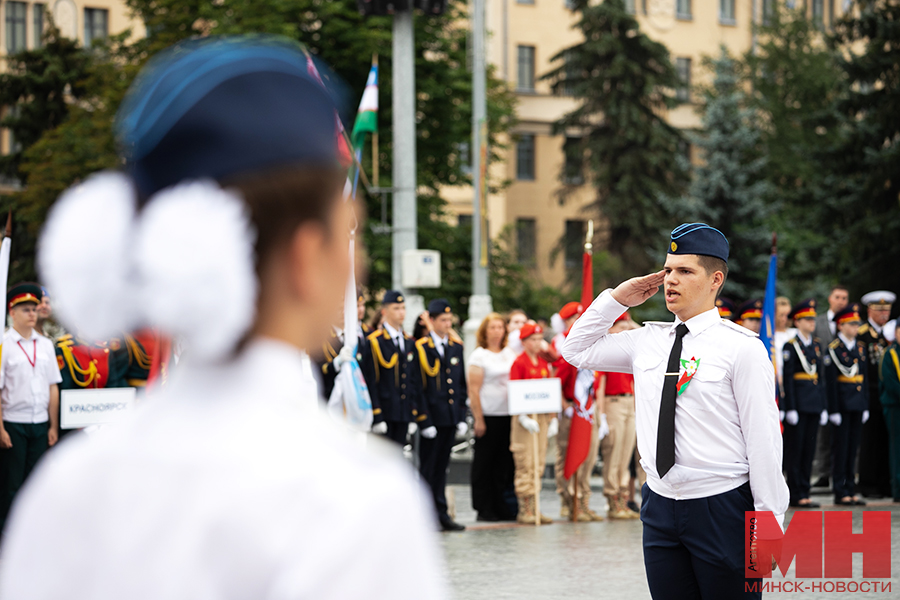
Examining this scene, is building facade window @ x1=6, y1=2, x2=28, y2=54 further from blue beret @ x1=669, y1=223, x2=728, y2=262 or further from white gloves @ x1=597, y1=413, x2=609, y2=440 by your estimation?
blue beret @ x1=669, y1=223, x2=728, y2=262

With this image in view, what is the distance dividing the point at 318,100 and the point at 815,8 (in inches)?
2266

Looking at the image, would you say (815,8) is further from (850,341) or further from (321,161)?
(321,161)

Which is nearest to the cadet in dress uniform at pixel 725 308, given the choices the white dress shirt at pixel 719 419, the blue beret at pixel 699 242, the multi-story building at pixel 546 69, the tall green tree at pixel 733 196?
the blue beret at pixel 699 242

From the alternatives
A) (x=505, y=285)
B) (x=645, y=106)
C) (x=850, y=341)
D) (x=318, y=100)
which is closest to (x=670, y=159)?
(x=645, y=106)

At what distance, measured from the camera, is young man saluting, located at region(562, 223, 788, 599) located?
4.13m

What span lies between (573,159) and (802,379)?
28.6 m

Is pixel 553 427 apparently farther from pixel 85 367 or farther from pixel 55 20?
pixel 55 20

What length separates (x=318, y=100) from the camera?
128 cm

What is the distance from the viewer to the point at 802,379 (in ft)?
42.8

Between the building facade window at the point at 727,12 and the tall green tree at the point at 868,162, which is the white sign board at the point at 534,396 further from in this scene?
the building facade window at the point at 727,12

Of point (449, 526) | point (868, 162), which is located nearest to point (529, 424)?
point (449, 526)

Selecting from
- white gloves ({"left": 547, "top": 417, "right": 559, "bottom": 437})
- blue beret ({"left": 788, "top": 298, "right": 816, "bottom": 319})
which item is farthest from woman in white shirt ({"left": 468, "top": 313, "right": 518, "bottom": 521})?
blue beret ({"left": 788, "top": 298, "right": 816, "bottom": 319})

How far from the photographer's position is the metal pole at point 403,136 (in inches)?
626

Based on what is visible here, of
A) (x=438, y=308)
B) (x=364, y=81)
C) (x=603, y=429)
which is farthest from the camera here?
(x=364, y=81)
